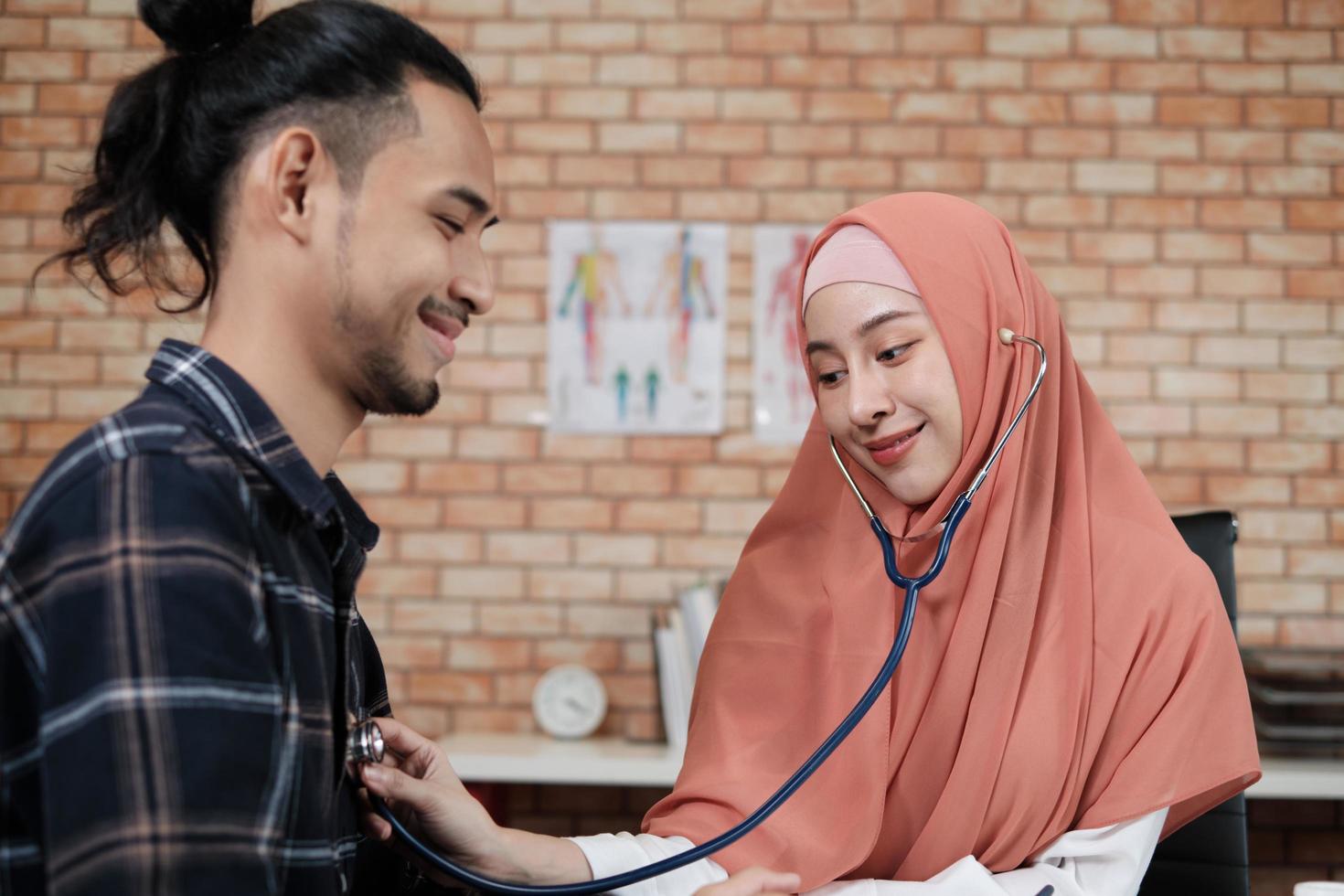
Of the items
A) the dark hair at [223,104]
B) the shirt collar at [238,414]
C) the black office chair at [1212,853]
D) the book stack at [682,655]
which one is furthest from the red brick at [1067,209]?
the shirt collar at [238,414]

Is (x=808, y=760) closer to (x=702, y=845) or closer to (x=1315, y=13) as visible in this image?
(x=702, y=845)

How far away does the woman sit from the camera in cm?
141

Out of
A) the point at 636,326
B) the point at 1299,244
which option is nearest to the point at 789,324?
the point at 636,326

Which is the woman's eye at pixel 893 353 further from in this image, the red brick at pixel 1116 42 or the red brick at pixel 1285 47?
the red brick at pixel 1285 47

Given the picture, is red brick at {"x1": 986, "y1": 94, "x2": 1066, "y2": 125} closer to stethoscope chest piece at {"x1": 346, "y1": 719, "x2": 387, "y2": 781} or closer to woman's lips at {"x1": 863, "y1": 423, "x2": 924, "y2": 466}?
woman's lips at {"x1": 863, "y1": 423, "x2": 924, "y2": 466}

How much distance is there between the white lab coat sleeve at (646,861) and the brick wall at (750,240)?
4.73 feet

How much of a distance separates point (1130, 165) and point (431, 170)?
7.63ft

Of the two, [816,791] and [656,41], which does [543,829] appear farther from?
[656,41]

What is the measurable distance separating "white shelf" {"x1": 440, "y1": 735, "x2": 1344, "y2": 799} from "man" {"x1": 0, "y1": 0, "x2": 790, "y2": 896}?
1.17m

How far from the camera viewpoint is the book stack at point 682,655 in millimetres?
2658

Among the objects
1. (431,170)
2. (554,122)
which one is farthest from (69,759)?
(554,122)

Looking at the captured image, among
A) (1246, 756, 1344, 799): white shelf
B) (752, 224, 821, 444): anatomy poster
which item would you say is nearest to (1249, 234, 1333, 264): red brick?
(752, 224, 821, 444): anatomy poster

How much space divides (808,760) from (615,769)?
3.82 ft

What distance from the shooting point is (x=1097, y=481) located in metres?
1.59
